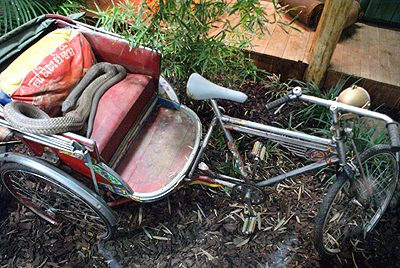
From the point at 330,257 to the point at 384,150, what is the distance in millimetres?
905

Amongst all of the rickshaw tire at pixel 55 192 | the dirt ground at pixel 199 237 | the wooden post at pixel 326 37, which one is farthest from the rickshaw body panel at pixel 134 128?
the wooden post at pixel 326 37

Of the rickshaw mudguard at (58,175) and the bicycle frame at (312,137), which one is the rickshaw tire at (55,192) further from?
the bicycle frame at (312,137)

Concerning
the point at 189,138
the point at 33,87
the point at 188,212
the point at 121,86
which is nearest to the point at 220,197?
the point at 188,212

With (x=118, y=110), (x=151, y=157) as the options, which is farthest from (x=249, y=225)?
(x=118, y=110)

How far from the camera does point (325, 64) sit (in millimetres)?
2824

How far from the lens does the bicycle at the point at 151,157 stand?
1766 millimetres

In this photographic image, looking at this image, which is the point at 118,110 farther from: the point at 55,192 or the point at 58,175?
the point at 55,192

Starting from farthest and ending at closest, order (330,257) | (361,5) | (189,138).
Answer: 1. (361,5)
2. (189,138)
3. (330,257)

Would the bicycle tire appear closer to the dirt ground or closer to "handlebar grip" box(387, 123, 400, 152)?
the dirt ground

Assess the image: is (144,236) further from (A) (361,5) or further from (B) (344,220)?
(A) (361,5)

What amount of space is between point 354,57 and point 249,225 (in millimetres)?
2251

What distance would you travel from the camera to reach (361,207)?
6.89ft

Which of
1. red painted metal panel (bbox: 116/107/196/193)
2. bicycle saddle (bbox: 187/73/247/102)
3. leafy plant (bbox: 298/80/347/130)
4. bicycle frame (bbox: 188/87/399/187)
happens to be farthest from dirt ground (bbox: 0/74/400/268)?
bicycle saddle (bbox: 187/73/247/102)

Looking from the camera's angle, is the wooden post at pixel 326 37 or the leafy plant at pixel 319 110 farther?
the leafy plant at pixel 319 110
